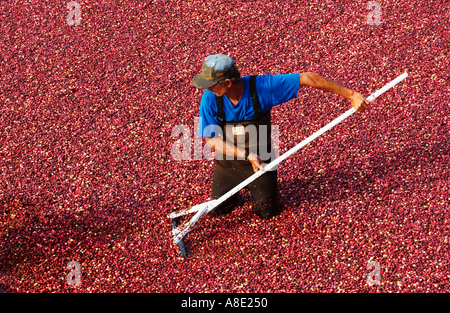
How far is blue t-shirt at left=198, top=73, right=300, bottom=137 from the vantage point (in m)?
4.11

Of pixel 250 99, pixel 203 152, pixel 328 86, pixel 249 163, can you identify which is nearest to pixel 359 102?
pixel 328 86

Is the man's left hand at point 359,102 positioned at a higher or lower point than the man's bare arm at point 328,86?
lower

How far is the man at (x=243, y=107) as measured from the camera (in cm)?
401

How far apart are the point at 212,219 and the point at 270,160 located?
89 centimetres

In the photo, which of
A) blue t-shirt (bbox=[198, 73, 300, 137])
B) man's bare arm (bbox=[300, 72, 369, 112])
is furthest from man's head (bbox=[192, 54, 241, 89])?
man's bare arm (bbox=[300, 72, 369, 112])

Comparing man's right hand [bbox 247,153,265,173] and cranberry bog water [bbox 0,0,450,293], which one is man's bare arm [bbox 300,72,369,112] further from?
cranberry bog water [bbox 0,0,450,293]

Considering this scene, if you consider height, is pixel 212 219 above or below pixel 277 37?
below

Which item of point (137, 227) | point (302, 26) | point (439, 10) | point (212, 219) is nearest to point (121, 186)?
point (137, 227)

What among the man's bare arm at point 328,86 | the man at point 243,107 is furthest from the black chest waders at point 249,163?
the man's bare arm at point 328,86

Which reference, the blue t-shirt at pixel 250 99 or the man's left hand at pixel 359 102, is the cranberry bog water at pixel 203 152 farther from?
the blue t-shirt at pixel 250 99

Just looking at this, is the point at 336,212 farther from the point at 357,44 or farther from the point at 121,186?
the point at 357,44

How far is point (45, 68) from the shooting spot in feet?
23.1

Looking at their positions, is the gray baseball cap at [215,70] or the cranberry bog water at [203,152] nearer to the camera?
the gray baseball cap at [215,70]

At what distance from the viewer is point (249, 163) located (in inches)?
180
